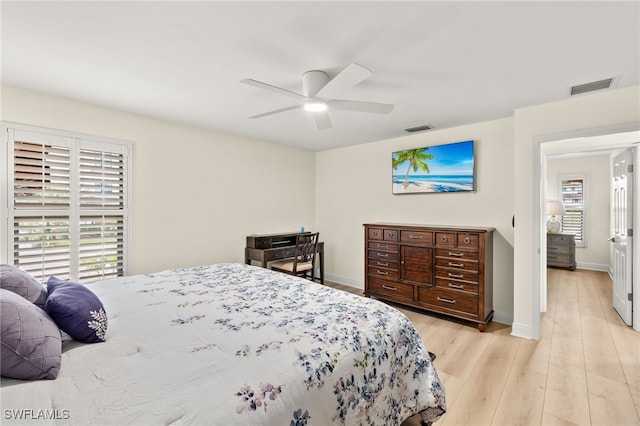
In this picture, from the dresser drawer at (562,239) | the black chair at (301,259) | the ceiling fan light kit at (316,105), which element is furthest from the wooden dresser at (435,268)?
the dresser drawer at (562,239)

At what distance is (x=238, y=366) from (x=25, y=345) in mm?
722

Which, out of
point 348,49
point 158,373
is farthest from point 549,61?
point 158,373

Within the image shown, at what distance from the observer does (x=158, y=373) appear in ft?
3.49

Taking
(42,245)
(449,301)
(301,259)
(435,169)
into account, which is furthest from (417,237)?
(42,245)

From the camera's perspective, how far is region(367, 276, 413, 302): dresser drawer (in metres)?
3.66

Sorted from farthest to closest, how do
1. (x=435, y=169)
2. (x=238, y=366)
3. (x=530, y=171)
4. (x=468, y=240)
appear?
(x=435, y=169) < (x=468, y=240) < (x=530, y=171) < (x=238, y=366)

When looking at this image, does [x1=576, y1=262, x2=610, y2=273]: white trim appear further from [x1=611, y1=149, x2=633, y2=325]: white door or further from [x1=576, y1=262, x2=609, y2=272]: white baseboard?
[x1=611, y1=149, x2=633, y2=325]: white door

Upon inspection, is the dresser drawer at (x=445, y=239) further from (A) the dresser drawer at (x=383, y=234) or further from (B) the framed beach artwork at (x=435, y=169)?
(B) the framed beach artwork at (x=435, y=169)

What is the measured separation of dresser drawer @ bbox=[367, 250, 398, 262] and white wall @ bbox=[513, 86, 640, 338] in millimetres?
1323

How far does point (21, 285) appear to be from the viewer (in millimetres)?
1393

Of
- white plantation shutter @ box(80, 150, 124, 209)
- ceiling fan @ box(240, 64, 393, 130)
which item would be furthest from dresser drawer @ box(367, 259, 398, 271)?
white plantation shutter @ box(80, 150, 124, 209)

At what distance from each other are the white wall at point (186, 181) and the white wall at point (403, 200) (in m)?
0.75

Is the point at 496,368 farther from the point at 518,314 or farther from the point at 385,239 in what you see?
the point at 385,239

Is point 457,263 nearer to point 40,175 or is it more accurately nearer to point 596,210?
point 40,175
